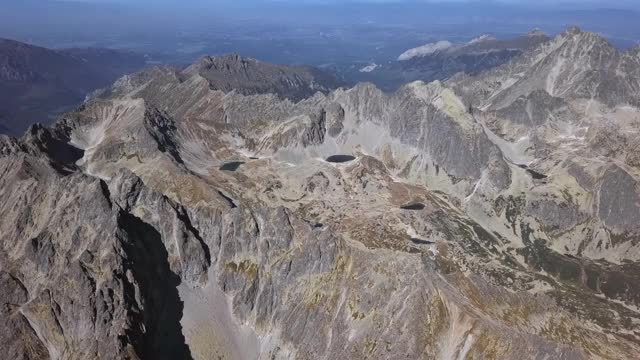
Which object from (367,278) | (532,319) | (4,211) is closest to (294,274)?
(367,278)

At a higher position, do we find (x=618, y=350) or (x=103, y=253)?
(x=103, y=253)

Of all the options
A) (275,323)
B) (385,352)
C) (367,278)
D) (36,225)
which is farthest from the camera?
(36,225)

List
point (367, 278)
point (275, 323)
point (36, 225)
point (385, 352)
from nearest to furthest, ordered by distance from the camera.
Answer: point (385, 352)
point (367, 278)
point (275, 323)
point (36, 225)

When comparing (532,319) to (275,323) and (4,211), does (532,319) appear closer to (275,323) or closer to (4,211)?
(275,323)

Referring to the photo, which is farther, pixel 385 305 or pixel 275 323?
pixel 275 323

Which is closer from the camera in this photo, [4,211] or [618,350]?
[618,350]

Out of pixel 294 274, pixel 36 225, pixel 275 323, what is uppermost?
pixel 36 225

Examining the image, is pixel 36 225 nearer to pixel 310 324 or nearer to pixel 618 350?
pixel 310 324

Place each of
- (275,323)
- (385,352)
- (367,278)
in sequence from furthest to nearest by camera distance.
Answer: (275,323) < (367,278) < (385,352)

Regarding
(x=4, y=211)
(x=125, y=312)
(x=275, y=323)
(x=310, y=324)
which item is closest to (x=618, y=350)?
(x=310, y=324)
